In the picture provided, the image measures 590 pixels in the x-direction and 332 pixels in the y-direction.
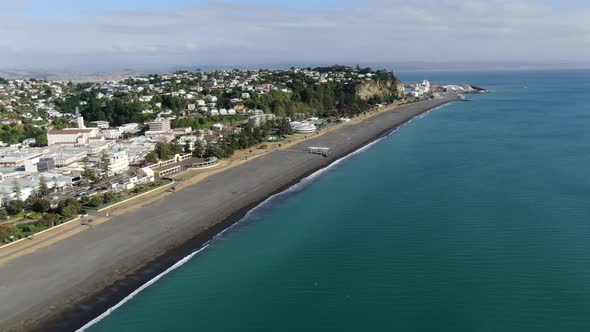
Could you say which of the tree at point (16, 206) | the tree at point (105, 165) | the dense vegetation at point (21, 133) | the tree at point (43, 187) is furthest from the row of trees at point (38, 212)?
the dense vegetation at point (21, 133)

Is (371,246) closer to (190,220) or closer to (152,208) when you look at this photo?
(190,220)

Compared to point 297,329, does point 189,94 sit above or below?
above

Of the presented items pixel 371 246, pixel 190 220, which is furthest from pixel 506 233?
pixel 190 220

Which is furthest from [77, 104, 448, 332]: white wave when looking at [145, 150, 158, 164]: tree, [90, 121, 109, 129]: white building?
[90, 121, 109, 129]: white building

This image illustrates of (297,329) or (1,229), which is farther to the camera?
(1,229)

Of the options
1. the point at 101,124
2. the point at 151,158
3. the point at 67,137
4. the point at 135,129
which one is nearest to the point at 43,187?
the point at 151,158

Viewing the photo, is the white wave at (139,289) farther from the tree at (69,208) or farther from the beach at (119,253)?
the tree at (69,208)

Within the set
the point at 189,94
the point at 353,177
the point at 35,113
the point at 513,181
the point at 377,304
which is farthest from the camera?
the point at 189,94
